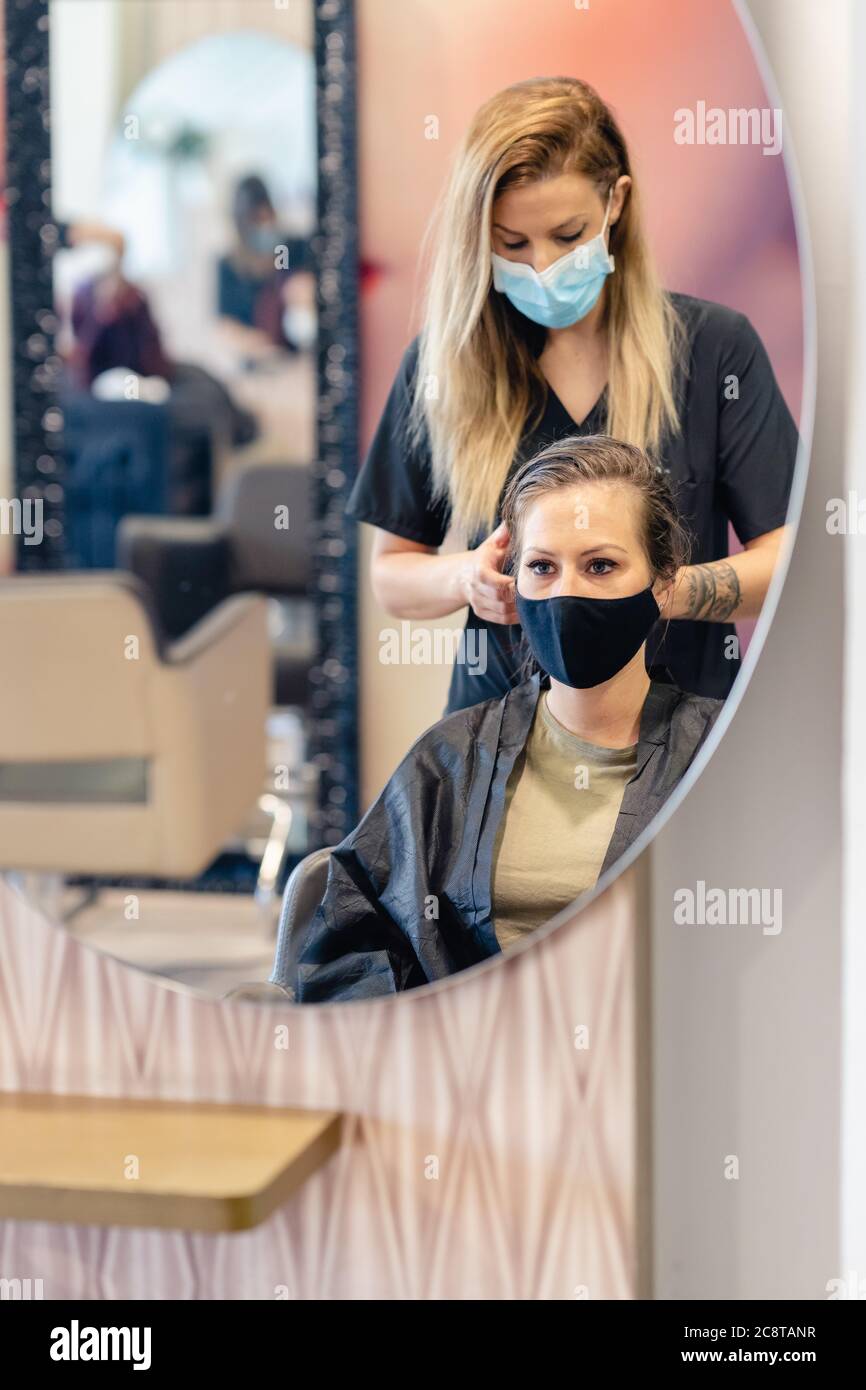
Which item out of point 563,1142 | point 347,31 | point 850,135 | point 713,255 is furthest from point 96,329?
point 563,1142

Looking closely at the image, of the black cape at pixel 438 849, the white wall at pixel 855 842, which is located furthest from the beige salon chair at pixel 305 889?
the white wall at pixel 855 842

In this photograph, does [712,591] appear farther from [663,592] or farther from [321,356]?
[321,356]

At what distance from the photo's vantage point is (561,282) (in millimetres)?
946

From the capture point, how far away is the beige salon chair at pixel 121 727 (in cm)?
102

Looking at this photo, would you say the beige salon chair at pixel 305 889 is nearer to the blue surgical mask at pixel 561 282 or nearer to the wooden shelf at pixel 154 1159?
the wooden shelf at pixel 154 1159

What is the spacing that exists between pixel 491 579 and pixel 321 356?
0.21 m

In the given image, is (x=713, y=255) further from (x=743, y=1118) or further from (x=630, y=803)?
(x=743, y=1118)

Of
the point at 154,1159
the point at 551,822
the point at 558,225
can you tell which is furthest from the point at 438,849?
the point at 558,225

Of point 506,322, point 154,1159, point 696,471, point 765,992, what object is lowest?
point 154,1159

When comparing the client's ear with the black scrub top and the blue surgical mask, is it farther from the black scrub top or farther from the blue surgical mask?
the blue surgical mask

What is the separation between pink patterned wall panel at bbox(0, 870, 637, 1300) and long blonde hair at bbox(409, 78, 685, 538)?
1.13ft

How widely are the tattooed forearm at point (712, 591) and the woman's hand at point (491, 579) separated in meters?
0.13

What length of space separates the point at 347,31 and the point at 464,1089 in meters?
0.81
